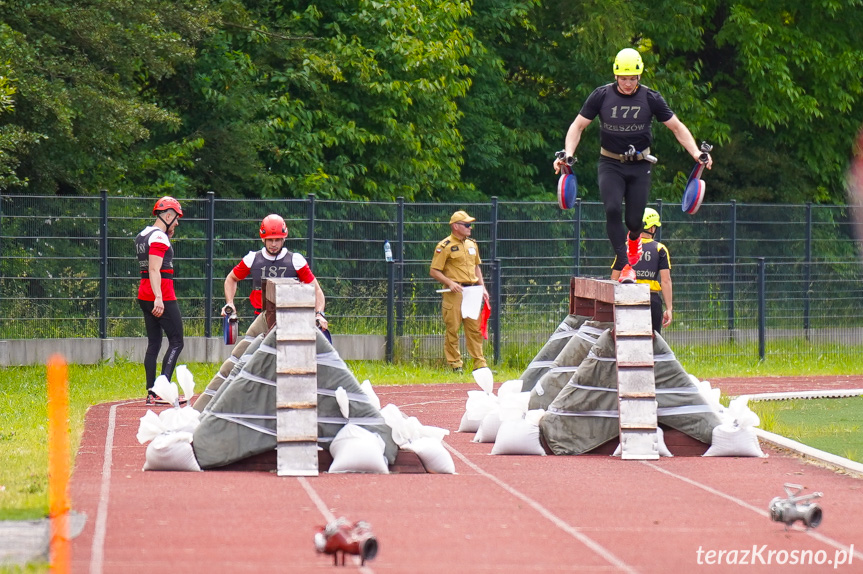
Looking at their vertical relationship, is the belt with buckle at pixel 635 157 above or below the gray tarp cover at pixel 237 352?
above

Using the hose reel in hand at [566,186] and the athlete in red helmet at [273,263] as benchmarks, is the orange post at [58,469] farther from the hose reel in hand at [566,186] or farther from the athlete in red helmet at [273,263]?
the hose reel in hand at [566,186]

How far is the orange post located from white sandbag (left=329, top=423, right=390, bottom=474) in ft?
6.06

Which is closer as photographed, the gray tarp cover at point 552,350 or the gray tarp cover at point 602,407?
the gray tarp cover at point 602,407

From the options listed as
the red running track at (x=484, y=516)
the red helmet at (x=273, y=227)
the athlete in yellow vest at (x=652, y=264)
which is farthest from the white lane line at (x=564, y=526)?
the athlete in yellow vest at (x=652, y=264)

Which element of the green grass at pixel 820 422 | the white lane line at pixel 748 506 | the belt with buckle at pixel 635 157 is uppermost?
the belt with buckle at pixel 635 157

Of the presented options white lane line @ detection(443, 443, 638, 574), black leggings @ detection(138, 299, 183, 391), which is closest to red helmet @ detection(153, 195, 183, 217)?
black leggings @ detection(138, 299, 183, 391)

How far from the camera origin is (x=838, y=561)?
6.88 metres

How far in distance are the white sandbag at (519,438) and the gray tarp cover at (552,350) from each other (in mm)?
1797

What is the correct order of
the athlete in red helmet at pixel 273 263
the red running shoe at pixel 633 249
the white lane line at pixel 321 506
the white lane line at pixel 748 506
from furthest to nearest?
the red running shoe at pixel 633 249 → the athlete in red helmet at pixel 273 263 → the white lane line at pixel 748 506 → the white lane line at pixel 321 506

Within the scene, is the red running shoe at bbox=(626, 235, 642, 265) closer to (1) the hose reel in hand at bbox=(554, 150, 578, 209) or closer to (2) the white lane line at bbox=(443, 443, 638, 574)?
(1) the hose reel in hand at bbox=(554, 150, 578, 209)

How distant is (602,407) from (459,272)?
26.7 ft

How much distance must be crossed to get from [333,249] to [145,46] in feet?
16.7

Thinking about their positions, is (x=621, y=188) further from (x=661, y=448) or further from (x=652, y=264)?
(x=652, y=264)

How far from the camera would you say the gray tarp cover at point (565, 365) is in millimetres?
11656
